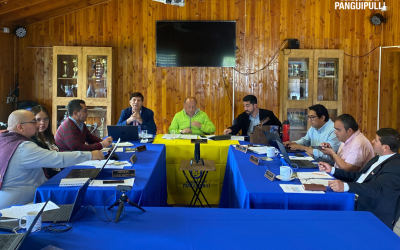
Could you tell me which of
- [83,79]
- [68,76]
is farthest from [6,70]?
[83,79]

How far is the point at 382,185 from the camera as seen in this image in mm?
2133

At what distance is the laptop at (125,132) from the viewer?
388 centimetres

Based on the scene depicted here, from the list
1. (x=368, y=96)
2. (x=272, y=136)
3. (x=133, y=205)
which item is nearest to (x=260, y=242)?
(x=133, y=205)

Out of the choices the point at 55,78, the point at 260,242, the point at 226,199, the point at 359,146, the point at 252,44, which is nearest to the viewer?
the point at 260,242

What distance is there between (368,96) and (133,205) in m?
5.59

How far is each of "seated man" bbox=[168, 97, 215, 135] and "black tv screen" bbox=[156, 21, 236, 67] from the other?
4.38ft

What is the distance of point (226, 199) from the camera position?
3.49 metres

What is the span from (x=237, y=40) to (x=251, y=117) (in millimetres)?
1755

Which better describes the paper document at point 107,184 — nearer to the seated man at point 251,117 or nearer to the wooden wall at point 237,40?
the seated man at point 251,117

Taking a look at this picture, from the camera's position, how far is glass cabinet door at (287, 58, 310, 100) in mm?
5773

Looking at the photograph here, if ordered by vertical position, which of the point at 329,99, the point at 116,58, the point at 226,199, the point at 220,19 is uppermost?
the point at 220,19

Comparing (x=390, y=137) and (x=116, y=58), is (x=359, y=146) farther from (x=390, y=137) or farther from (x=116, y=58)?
(x=116, y=58)

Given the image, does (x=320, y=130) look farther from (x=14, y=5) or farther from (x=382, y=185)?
(x=14, y=5)

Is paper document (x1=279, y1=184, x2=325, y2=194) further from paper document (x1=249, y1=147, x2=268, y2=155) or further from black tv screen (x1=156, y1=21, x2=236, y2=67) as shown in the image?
black tv screen (x1=156, y1=21, x2=236, y2=67)
